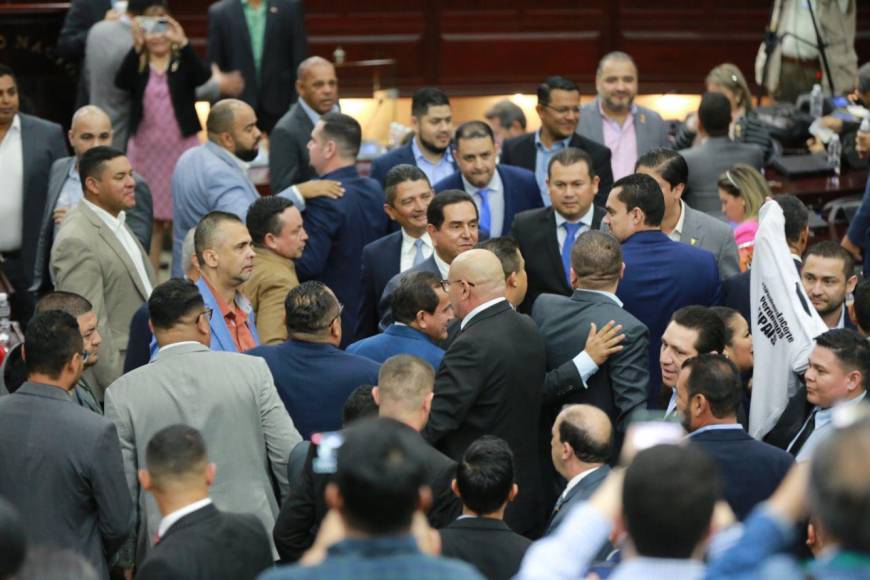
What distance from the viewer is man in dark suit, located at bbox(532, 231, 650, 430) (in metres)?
5.39

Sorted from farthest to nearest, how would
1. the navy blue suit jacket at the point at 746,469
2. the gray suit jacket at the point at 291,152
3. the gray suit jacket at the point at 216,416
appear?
the gray suit jacket at the point at 291,152 < the gray suit jacket at the point at 216,416 < the navy blue suit jacket at the point at 746,469

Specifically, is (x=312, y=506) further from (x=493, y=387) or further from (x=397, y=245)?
(x=397, y=245)

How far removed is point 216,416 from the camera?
4934mm

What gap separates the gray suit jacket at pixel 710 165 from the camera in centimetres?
793

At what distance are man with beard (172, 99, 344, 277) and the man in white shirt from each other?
69 centimetres

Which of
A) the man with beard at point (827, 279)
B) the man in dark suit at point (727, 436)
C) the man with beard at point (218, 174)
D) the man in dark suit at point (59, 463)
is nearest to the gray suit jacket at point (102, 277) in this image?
the man with beard at point (218, 174)

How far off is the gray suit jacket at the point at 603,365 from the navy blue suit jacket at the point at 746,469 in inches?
36.6

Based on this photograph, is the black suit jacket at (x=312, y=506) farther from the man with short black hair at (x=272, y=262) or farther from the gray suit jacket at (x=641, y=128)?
the gray suit jacket at (x=641, y=128)

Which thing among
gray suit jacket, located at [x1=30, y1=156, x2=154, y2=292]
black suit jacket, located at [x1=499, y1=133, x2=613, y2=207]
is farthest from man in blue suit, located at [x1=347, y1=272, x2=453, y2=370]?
gray suit jacket, located at [x1=30, y1=156, x2=154, y2=292]

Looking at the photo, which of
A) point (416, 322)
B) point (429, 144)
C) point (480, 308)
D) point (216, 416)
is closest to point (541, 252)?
point (416, 322)

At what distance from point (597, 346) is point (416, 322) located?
686 mm

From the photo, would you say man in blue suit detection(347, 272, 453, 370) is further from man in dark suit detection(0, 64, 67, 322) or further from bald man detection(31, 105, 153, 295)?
man in dark suit detection(0, 64, 67, 322)

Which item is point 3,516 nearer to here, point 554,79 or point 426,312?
point 426,312

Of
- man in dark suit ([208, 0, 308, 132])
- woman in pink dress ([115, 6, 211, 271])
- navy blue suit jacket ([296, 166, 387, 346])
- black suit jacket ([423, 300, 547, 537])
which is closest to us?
black suit jacket ([423, 300, 547, 537])
